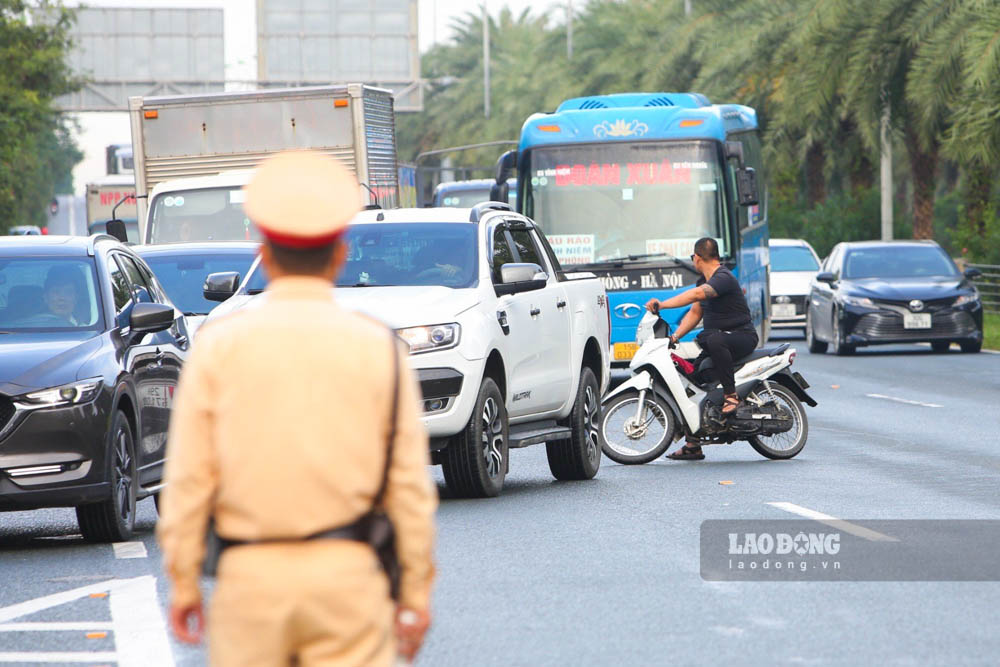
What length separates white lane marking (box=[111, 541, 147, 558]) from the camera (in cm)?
970

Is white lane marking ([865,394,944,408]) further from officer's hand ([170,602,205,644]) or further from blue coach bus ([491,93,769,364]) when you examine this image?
officer's hand ([170,602,205,644])

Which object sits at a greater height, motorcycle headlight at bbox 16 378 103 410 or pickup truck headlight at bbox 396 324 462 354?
pickup truck headlight at bbox 396 324 462 354

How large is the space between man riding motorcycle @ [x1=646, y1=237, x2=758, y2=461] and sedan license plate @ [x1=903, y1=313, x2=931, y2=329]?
13.8 metres

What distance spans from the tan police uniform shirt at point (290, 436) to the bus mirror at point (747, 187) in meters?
18.1

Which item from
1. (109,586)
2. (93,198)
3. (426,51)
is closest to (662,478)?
(109,586)

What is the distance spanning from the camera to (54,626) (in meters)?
7.70

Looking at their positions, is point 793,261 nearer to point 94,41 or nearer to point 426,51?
point 94,41

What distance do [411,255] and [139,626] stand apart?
509 cm

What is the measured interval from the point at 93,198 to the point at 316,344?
3829 cm

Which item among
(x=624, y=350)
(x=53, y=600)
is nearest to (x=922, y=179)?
(x=624, y=350)

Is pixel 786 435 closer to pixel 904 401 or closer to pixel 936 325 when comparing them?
pixel 904 401

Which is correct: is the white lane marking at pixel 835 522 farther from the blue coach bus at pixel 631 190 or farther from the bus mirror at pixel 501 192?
the bus mirror at pixel 501 192

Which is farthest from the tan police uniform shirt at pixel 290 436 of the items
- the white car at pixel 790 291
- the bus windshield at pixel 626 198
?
the white car at pixel 790 291

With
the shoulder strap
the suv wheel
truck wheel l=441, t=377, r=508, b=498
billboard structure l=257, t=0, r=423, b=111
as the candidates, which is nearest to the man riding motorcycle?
truck wheel l=441, t=377, r=508, b=498
